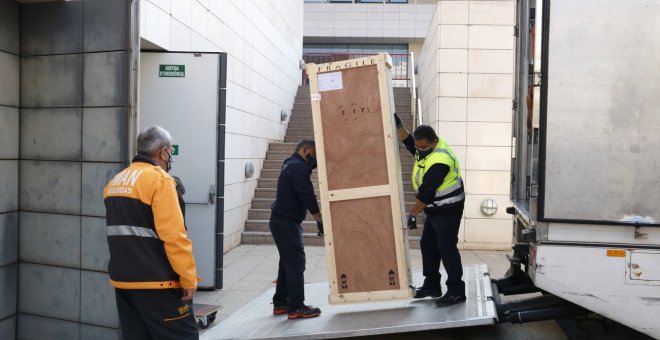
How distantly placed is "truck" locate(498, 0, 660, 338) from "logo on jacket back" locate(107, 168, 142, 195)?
8.38 ft

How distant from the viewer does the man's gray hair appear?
3416 mm

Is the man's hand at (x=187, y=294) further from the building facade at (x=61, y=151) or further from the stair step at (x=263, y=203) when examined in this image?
the stair step at (x=263, y=203)

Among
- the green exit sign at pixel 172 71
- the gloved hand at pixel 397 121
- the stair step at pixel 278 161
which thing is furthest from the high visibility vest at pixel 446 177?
the stair step at pixel 278 161

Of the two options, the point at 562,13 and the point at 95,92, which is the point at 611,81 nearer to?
the point at 562,13

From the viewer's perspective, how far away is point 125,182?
3279 mm

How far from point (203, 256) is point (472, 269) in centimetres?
281

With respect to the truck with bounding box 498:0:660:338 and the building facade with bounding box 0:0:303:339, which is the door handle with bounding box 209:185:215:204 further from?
the truck with bounding box 498:0:660:338

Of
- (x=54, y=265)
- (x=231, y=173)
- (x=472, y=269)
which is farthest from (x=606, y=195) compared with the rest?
(x=231, y=173)

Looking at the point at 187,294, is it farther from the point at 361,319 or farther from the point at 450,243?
the point at 450,243

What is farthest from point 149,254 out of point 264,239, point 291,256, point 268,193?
point 268,193

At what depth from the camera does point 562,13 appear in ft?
12.8

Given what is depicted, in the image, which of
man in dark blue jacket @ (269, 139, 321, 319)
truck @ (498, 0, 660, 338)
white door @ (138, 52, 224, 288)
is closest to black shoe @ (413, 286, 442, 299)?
man in dark blue jacket @ (269, 139, 321, 319)

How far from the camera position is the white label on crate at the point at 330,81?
465 centimetres

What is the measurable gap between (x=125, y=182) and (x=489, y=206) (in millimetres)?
6577
